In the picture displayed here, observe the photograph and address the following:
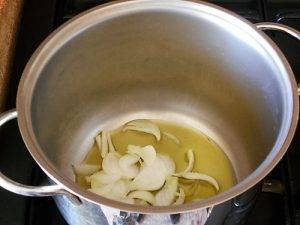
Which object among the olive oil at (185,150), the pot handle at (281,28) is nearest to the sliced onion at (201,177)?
the olive oil at (185,150)

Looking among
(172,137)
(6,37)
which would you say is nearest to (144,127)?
(172,137)

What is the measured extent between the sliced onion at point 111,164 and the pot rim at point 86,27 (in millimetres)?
178

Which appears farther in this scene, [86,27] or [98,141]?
[98,141]

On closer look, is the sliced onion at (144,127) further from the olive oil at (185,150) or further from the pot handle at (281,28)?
the pot handle at (281,28)

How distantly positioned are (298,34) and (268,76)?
7 cm

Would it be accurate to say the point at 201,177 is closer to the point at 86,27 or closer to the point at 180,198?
the point at 180,198

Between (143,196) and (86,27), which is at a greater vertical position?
(86,27)

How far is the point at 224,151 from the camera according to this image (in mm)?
791

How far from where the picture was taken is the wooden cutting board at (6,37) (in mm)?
682

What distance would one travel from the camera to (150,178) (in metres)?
0.69

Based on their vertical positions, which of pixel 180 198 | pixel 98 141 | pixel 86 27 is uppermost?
pixel 86 27

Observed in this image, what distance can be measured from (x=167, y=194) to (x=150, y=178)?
3 centimetres

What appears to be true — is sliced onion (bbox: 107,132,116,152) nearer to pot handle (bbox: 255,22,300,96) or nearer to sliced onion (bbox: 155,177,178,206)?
sliced onion (bbox: 155,177,178,206)

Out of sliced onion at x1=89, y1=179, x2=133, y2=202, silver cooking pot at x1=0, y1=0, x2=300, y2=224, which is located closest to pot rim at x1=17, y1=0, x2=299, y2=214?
silver cooking pot at x1=0, y1=0, x2=300, y2=224
